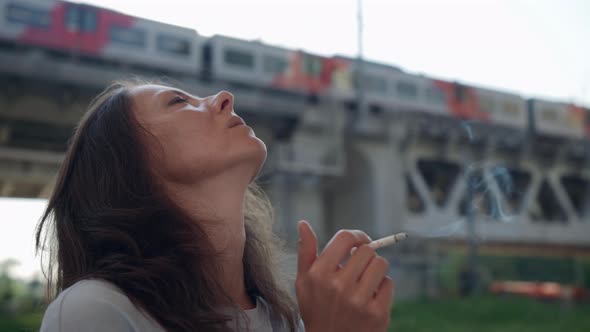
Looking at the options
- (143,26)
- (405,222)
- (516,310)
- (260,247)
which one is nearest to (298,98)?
(143,26)

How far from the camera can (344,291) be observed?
87cm

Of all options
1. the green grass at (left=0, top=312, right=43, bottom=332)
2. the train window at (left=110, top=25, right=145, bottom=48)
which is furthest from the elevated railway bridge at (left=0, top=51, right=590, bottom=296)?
the green grass at (left=0, top=312, right=43, bottom=332)

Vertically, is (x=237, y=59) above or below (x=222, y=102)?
above

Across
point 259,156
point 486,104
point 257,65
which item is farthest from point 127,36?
point 259,156

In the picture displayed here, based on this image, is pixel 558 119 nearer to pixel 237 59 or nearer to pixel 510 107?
pixel 510 107

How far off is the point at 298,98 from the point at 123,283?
12325mm

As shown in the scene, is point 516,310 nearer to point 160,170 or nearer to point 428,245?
point 428,245

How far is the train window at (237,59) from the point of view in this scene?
1206 cm

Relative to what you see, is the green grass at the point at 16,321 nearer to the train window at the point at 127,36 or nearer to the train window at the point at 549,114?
the train window at the point at 127,36

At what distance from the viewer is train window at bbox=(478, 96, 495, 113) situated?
1378cm

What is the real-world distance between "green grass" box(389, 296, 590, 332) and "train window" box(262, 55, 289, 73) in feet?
20.6

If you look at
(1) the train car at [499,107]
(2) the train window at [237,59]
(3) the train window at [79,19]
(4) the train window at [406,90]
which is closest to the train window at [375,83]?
(4) the train window at [406,90]

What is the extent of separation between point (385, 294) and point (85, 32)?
10020 mm

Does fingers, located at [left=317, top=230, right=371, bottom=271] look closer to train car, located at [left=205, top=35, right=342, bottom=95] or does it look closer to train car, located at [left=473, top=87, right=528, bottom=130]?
train car, located at [left=205, top=35, right=342, bottom=95]
